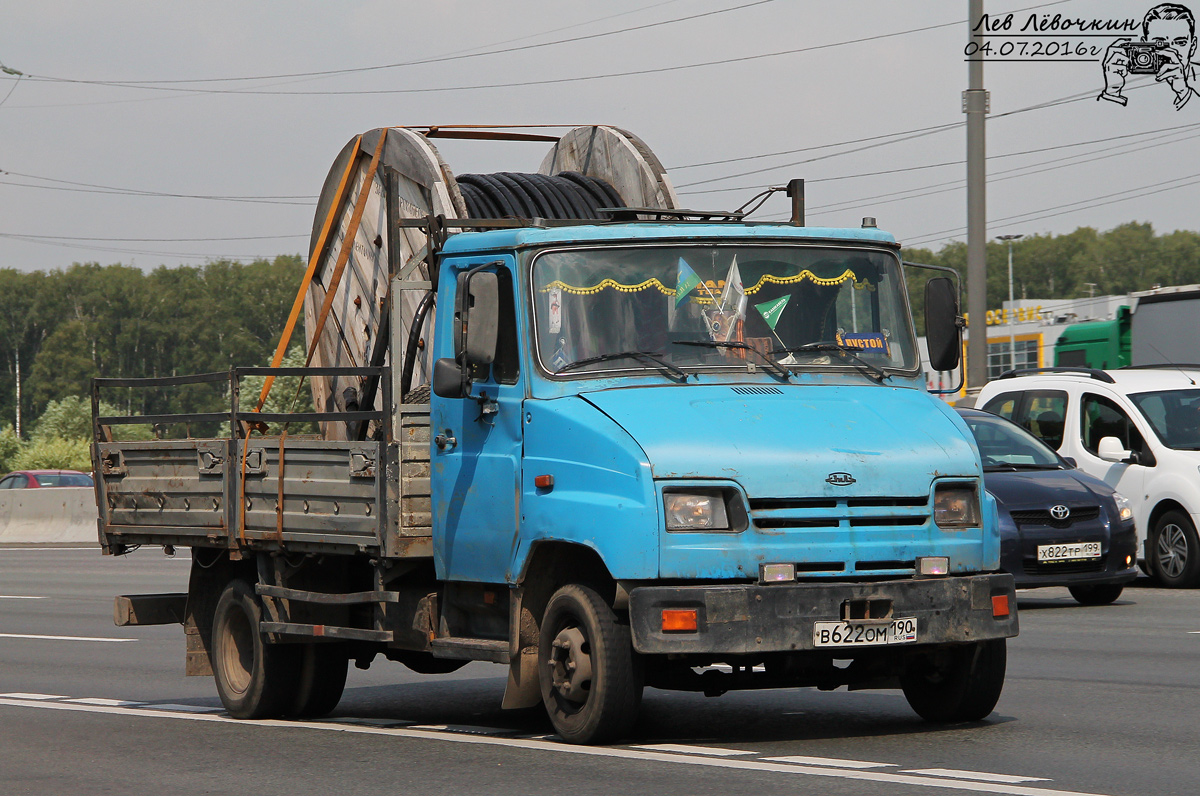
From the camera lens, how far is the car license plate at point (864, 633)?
7.62 meters

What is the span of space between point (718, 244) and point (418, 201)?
11.3ft

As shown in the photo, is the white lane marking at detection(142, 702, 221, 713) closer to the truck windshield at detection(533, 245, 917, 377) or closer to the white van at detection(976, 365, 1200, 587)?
the truck windshield at detection(533, 245, 917, 377)

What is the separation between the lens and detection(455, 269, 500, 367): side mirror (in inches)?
328

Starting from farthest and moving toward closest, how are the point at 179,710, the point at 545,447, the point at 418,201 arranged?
1. the point at 418,201
2. the point at 179,710
3. the point at 545,447

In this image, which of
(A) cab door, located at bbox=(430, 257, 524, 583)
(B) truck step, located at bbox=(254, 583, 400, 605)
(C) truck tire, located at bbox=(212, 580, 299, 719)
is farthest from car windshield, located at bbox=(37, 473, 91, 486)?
Answer: (A) cab door, located at bbox=(430, 257, 524, 583)

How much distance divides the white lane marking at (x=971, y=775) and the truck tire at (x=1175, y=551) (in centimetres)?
1049

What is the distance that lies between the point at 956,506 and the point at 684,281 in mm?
1621

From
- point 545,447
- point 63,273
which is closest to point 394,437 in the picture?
point 545,447

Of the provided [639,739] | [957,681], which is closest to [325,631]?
[639,739]

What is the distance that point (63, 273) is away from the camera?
143m

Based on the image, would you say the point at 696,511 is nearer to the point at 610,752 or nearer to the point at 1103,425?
the point at 610,752

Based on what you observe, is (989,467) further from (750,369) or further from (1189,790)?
(1189,790)

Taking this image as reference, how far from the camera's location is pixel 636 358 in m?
8.29

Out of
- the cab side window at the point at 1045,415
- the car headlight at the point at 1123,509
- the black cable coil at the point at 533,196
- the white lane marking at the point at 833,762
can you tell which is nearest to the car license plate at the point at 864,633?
the white lane marking at the point at 833,762
